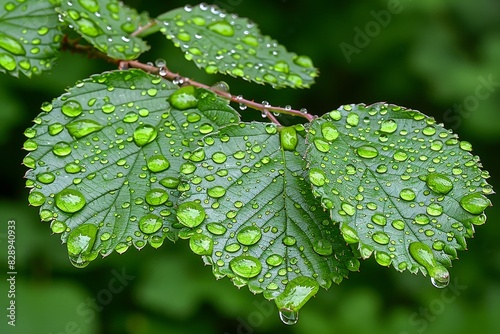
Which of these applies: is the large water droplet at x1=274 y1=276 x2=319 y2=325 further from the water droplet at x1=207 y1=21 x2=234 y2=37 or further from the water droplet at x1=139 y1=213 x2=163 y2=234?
the water droplet at x1=207 y1=21 x2=234 y2=37

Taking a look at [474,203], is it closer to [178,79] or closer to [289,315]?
[289,315]

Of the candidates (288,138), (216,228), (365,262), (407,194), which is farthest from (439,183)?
(365,262)

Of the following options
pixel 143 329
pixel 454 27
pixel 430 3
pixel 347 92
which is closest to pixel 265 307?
pixel 143 329

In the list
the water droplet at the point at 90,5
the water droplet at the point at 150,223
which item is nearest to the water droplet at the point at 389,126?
the water droplet at the point at 150,223

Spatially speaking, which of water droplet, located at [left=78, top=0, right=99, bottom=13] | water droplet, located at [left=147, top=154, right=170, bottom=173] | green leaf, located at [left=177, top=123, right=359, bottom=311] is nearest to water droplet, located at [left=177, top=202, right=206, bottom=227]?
green leaf, located at [left=177, top=123, right=359, bottom=311]

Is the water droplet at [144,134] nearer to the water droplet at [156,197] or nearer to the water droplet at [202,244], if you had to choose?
the water droplet at [156,197]

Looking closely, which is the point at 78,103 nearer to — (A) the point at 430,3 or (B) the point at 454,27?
(A) the point at 430,3
